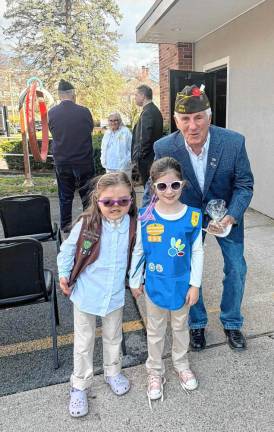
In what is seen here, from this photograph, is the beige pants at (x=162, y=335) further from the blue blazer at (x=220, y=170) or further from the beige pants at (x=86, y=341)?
the blue blazer at (x=220, y=170)

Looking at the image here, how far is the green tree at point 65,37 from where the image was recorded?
21703mm

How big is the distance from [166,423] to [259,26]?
5240 millimetres

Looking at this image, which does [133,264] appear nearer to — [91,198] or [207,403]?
[91,198]

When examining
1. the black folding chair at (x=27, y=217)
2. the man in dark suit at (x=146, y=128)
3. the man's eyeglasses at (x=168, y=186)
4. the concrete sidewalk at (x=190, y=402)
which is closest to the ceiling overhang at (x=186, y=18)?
the man in dark suit at (x=146, y=128)

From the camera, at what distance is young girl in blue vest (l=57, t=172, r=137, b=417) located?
1997 mm

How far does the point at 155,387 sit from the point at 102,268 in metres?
0.75

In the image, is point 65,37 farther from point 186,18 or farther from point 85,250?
point 85,250

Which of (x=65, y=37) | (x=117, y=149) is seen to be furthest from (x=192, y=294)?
(x=65, y=37)

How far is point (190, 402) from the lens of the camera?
2.10 m

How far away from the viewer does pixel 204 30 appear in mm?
6711

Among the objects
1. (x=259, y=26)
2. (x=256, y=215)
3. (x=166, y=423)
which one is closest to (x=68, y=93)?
(x=259, y=26)

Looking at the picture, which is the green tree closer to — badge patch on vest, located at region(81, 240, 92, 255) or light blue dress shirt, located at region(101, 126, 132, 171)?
light blue dress shirt, located at region(101, 126, 132, 171)

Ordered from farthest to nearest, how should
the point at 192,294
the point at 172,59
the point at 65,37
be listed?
the point at 65,37 < the point at 172,59 < the point at 192,294

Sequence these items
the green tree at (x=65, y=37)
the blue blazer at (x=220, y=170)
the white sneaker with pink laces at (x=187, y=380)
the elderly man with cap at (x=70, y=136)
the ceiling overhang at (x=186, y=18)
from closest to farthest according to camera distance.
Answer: the white sneaker with pink laces at (x=187, y=380)
the blue blazer at (x=220, y=170)
the elderly man with cap at (x=70, y=136)
the ceiling overhang at (x=186, y=18)
the green tree at (x=65, y=37)
